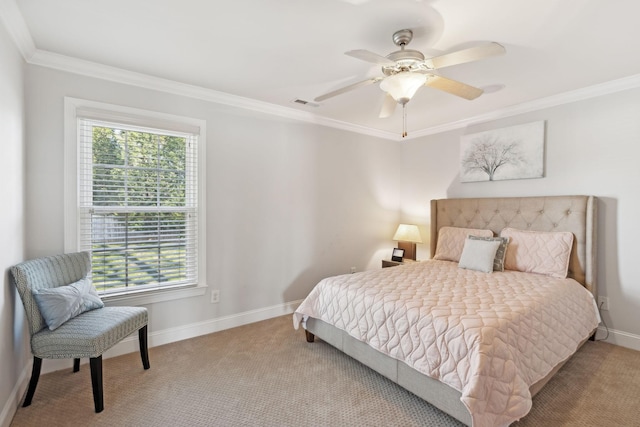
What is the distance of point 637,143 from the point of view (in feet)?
8.95

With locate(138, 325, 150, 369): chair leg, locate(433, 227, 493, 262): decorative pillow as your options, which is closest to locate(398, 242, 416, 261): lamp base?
locate(433, 227, 493, 262): decorative pillow

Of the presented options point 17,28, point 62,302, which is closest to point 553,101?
point 17,28

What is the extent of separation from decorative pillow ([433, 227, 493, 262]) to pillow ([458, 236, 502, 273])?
299 millimetres

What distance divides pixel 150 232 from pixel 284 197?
4.68 feet

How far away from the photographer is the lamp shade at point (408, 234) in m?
4.21

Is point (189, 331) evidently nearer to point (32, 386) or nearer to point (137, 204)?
point (32, 386)

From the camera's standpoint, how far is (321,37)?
2.06 meters

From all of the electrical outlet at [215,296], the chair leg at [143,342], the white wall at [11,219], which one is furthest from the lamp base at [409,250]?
the white wall at [11,219]

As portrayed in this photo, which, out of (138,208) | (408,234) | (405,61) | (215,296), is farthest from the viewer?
(408,234)

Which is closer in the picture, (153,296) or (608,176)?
(153,296)

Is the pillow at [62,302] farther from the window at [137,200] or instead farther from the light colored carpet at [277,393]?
the light colored carpet at [277,393]

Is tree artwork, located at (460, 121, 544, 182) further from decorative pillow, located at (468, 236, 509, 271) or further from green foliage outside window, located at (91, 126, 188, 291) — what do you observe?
green foliage outside window, located at (91, 126, 188, 291)

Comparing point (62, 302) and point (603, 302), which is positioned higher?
point (62, 302)

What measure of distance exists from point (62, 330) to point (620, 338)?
4.50m
